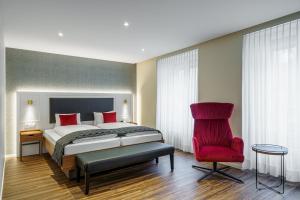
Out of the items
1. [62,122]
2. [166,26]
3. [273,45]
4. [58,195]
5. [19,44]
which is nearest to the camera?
[58,195]

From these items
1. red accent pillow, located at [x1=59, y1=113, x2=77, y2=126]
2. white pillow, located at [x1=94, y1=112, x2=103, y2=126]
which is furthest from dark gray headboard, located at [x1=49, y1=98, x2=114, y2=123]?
red accent pillow, located at [x1=59, y1=113, x2=77, y2=126]

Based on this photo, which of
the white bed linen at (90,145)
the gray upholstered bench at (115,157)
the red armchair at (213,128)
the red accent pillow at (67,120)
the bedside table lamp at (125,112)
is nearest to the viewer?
the gray upholstered bench at (115,157)

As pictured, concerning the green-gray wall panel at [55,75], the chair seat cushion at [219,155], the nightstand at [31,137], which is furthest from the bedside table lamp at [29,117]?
the chair seat cushion at [219,155]

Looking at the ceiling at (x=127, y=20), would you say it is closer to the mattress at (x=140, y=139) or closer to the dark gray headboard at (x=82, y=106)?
the dark gray headboard at (x=82, y=106)

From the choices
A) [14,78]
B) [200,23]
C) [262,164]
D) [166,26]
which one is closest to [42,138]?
[14,78]

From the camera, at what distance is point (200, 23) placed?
10.4 ft

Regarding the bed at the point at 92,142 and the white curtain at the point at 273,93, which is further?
the bed at the point at 92,142

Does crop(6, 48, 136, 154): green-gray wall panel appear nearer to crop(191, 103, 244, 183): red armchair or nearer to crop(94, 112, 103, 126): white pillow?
crop(94, 112, 103, 126): white pillow

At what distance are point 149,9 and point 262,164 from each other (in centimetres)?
318

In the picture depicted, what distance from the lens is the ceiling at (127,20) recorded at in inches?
101

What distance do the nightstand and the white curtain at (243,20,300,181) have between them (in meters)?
4.53

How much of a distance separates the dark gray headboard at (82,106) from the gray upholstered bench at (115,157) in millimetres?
2344

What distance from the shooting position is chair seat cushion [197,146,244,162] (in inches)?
116

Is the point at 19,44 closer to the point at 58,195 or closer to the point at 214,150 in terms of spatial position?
the point at 58,195
